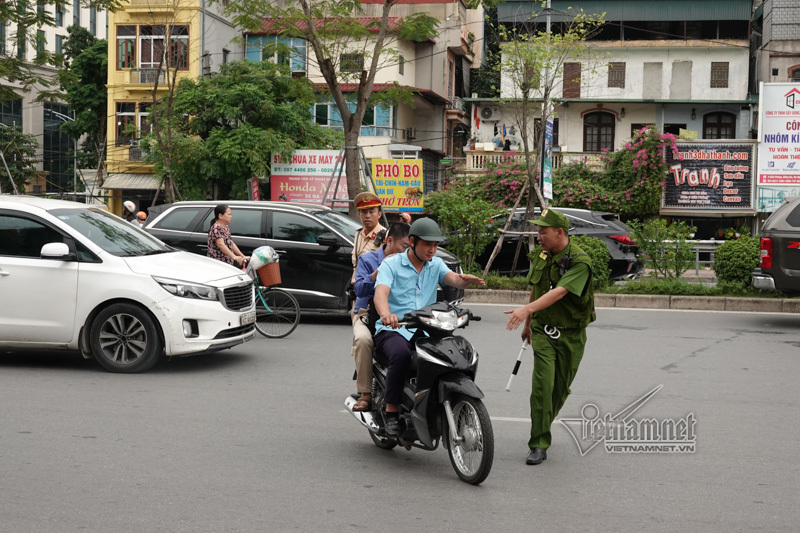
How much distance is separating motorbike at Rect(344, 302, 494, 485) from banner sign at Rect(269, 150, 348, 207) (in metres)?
20.5

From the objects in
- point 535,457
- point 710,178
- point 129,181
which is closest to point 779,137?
point 710,178

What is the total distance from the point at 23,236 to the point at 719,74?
131 ft

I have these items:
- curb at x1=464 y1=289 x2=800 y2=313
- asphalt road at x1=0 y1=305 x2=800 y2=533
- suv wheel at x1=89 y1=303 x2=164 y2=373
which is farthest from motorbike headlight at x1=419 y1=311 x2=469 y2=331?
curb at x1=464 y1=289 x2=800 y2=313

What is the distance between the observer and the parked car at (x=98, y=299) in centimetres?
921

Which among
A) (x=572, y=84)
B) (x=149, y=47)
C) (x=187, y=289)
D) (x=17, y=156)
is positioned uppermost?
(x=149, y=47)

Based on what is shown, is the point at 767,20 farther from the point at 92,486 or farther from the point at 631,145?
the point at 92,486

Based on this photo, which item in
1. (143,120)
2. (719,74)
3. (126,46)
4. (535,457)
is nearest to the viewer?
(535,457)

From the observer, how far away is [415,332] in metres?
5.82

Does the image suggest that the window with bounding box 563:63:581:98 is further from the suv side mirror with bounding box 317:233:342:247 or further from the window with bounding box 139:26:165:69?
the suv side mirror with bounding box 317:233:342:247

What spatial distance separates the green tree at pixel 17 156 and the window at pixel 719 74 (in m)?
35.4

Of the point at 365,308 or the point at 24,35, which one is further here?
the point at 24,35

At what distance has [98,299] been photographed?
30.3ft

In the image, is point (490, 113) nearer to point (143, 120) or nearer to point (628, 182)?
point (628, 182)

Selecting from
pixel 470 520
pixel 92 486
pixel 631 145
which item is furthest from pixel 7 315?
pixel 631 145
